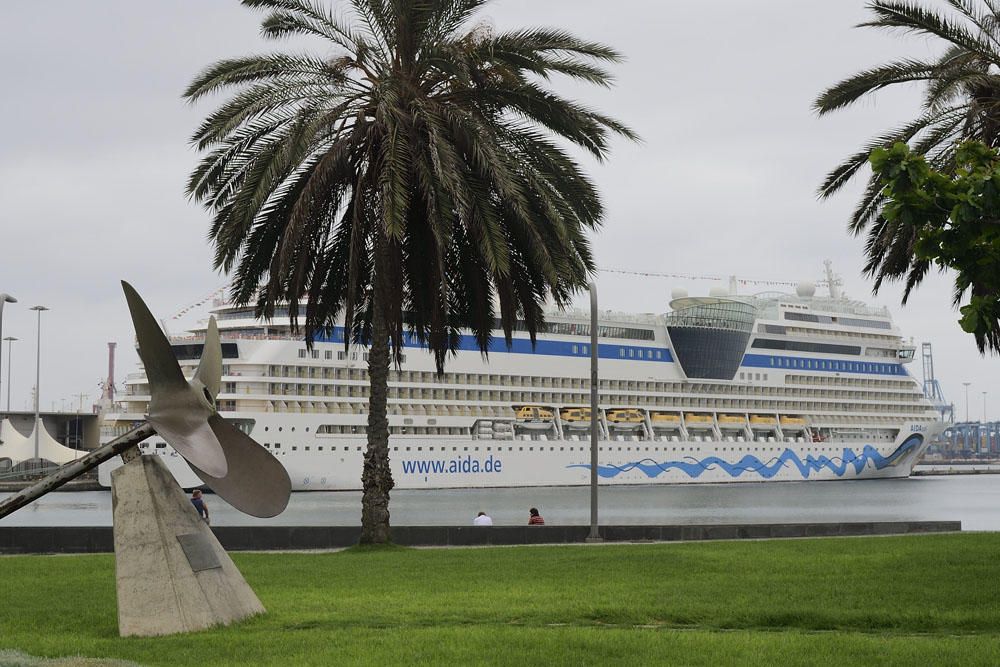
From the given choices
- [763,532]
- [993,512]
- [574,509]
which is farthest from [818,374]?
[763,532]

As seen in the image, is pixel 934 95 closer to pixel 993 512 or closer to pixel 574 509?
pixel 574 509

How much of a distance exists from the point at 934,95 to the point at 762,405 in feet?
186

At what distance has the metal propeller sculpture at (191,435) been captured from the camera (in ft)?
29.9

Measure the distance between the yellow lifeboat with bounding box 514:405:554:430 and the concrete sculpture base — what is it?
51215 millimetres

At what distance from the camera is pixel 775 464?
69.5 m

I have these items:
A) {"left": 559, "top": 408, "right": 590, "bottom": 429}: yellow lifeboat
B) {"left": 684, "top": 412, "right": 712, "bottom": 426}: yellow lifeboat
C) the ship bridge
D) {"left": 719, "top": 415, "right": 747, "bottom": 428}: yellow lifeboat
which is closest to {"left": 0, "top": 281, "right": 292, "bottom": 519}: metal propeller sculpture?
{"left": 559, "top": 408, "right": 590, "bottom": 429}: yellow lifeboat

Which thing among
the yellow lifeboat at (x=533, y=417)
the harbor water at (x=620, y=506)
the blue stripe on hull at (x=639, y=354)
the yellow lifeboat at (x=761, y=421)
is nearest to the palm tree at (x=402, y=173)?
the harbor water at (x=620, y=506)

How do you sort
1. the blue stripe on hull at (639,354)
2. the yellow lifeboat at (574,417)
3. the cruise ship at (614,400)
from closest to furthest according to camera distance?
1. the cruise ship at (614,400)
2. the blue stripe on hull at (639,354)
3. the yellow lifeboat at (574,417)

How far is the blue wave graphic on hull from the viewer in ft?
209

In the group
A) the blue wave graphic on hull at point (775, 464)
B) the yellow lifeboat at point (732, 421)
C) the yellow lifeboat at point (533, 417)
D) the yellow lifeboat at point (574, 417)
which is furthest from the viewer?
the yellow lifeboat at point (732, 421)

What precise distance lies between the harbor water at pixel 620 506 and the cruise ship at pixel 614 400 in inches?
54.1

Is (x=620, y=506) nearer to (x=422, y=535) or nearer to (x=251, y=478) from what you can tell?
(x=422, y=535)

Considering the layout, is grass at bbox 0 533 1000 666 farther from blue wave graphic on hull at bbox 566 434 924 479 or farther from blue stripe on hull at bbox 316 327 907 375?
blue wave graphic on hull at bbox 566 434 924 479

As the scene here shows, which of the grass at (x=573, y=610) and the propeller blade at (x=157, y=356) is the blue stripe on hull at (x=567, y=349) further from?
the propeller blade at (x=157, y=356)
